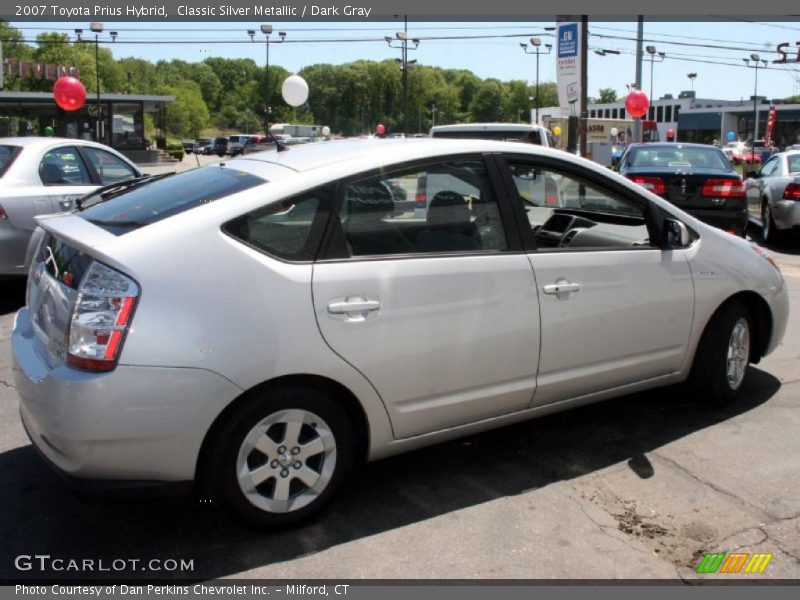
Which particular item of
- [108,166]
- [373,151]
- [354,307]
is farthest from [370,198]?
[108,166]

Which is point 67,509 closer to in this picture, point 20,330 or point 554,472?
point 20,330

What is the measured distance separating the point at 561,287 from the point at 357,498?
4.63ft

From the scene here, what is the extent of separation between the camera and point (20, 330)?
3.52 metres

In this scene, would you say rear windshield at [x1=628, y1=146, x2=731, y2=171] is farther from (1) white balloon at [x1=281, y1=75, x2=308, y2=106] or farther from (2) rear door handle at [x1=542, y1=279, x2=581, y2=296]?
(2) rear door handle at [x1=542, y1=279, x2=581, y2=296]

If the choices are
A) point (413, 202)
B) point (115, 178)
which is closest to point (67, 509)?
point (413, 202)

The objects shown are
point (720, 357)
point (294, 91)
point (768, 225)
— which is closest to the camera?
point (720, 357)

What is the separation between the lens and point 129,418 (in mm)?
2826

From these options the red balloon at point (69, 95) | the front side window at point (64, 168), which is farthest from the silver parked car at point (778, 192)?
the red balloon at point (69, 95)

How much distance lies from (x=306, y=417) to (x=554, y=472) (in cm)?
145

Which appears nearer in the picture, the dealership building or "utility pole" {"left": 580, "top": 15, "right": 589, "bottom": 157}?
"utility pole" {"left": 580, "top": 15, "right": 589, "bottom": 157}

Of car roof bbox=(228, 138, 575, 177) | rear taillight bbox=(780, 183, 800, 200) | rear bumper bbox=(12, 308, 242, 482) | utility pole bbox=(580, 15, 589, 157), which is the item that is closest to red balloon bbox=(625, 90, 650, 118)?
utility pole bbox=(580, 15, 589, 157)

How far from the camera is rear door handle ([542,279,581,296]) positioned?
12.3ft

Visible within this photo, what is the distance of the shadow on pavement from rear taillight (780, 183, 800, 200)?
25.7ft

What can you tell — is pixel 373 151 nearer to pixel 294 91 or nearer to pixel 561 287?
pixel 561 287
